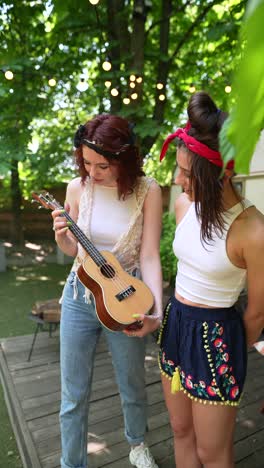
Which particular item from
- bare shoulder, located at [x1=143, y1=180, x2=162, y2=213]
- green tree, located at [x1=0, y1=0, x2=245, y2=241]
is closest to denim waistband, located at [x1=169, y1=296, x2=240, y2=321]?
bare shoulder, located at [x1=143, y1=180, x2=162, y2=213]

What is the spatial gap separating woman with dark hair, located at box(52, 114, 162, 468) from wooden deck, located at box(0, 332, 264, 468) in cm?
62

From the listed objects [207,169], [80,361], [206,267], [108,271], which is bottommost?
[80,361]

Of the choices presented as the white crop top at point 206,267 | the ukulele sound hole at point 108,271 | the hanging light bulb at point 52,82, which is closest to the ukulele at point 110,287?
the ukulele sound hole at point 108,271

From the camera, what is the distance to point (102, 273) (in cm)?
165

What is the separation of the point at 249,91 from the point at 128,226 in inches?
56.0

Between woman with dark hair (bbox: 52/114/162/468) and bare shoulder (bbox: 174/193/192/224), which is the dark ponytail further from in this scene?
woman with dark hair (bbox: 52/114/162/468)

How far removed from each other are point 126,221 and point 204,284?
20.4 inches

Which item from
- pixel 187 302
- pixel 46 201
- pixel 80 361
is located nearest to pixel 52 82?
pixel 46 201

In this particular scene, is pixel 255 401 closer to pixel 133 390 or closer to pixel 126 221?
pixel 133 390

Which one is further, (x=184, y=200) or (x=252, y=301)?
(x=184, y=200)

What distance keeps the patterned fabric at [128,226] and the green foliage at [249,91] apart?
1393 millimetres

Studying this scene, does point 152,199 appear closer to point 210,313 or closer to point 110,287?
point 110,287

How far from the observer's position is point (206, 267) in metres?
1.29

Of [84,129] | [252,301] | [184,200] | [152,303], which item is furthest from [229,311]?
[84,129]
